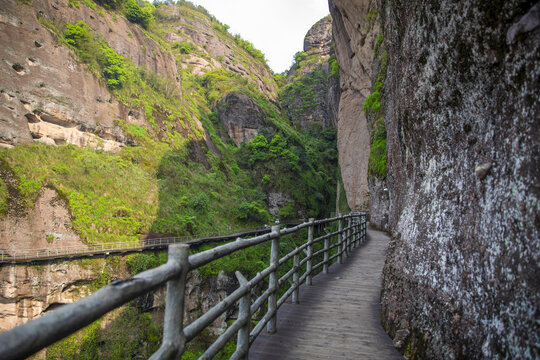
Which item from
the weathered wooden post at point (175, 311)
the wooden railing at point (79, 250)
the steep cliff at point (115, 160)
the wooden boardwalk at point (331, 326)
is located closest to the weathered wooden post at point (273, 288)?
the wooden boardwalk at point (331, 326)

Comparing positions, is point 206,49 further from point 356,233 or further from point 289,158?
point 356,233

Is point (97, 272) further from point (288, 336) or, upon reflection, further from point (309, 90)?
point (309, 90)

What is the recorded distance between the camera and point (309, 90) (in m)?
59.7

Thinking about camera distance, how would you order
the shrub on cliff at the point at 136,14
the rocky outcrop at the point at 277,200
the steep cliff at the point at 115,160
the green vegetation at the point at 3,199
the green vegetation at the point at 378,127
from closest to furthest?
1. the green vegetation at the point at 378,127
2. the steep cliff at the point at 115,160
3. the green vegetation at the point at 3,199
4. the rocky outcrop at the point at 277,200
5. the shrub on cliff at the point at 136,14

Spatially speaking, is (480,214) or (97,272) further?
(97,272)

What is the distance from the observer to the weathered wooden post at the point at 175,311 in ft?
4.97

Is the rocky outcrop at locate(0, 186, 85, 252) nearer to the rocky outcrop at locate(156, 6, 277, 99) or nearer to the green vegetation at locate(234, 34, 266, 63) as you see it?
the rocky outcrop at locate(156, 6, 277, 99)

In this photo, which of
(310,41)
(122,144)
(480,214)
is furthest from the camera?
(310,41)

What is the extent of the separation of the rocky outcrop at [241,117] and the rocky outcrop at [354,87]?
1917cm

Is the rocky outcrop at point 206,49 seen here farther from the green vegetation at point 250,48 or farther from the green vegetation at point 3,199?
the green vegetation at point 3,199

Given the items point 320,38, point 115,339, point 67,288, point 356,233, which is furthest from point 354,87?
point 320,38

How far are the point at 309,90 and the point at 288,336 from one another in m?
59.8

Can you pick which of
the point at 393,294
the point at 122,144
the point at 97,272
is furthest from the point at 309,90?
the point at 393,294

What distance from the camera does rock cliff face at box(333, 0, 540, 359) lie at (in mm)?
2003
